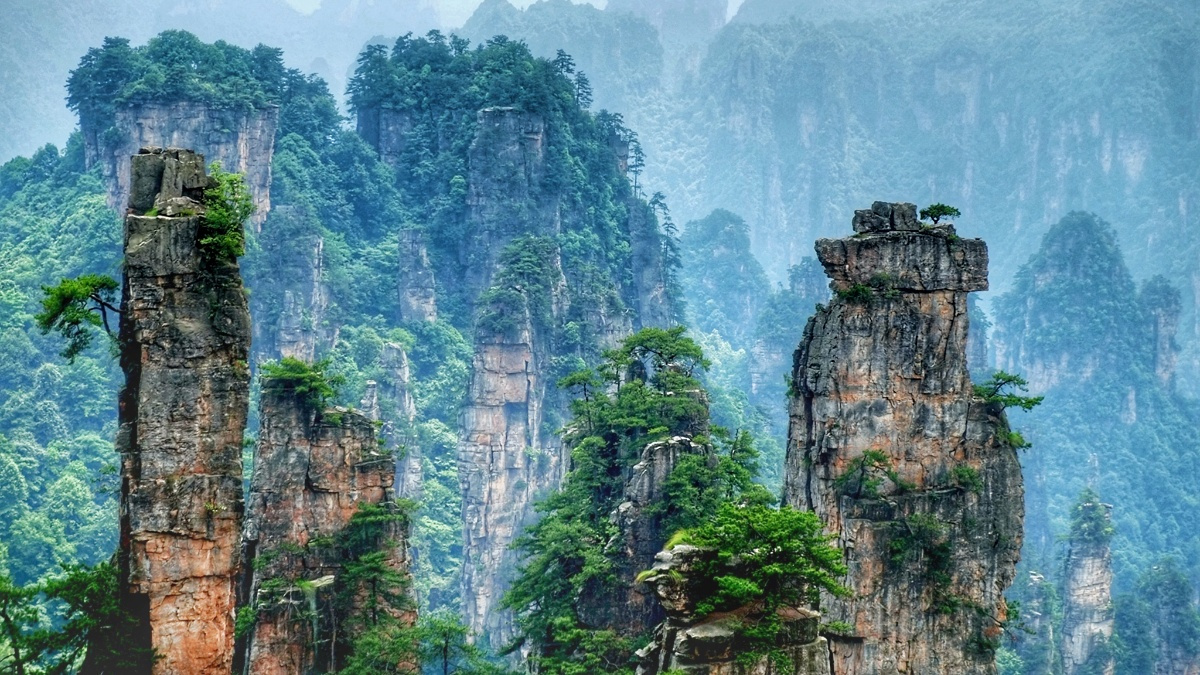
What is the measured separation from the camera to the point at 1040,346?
110938 millimetres

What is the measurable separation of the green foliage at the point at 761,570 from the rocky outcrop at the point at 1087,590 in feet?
138

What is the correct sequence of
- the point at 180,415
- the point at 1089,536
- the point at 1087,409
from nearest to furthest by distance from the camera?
1. the point at 180,415
2. the point at 1089,536
3. the point at 1087,409

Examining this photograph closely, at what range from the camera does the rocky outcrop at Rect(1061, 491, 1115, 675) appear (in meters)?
66.7

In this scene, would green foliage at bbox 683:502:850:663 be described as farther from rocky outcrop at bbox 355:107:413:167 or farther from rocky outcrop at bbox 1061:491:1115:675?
rocky outcrop at bbox 355:107:413:167

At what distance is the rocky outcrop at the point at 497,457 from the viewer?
64625 mm

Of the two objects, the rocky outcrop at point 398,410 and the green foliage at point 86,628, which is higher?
the rocky outcrop at point 398,410

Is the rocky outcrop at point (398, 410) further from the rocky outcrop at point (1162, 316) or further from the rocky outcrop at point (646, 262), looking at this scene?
the rocky outcrop at point (1162, 316)

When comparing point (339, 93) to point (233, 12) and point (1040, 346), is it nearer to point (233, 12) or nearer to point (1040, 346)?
point (233, 12)

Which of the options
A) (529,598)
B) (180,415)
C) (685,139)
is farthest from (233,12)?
(180,415)

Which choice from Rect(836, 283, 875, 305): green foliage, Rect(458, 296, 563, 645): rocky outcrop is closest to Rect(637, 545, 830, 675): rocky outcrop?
Rect(836, 283, 875, 305): green foliage

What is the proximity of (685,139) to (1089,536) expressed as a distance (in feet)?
400

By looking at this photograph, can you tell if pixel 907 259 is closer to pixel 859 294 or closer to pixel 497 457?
pixel 859 294

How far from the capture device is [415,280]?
72438 millimetres

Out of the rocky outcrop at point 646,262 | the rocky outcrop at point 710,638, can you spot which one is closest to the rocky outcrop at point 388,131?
the rocky outcrop at point 646,262
